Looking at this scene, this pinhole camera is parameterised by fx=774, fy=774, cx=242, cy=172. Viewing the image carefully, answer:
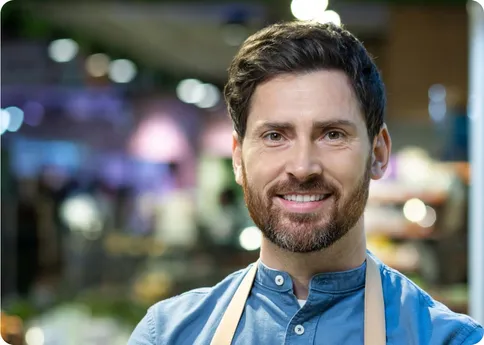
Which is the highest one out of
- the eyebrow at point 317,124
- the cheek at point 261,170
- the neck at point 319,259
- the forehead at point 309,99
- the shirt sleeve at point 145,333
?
the forehead at point 309,99

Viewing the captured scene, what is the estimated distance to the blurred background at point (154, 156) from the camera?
4.78m

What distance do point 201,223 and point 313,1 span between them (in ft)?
8.61

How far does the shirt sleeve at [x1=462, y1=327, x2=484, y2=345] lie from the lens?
1.40m

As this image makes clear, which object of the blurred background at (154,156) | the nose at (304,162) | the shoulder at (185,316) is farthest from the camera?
the blurred background at (154,156)

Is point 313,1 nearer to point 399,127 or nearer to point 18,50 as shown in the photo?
point 399,127

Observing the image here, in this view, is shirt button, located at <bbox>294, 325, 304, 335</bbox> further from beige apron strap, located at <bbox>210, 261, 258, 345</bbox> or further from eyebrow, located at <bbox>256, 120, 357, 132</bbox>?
eyebrow, located at <bbox>256, 120, 357, 132</bbox>

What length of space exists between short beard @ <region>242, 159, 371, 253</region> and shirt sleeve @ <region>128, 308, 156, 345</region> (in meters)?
0.30

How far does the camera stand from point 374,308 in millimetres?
1427

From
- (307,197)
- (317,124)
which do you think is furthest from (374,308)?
(317,124)

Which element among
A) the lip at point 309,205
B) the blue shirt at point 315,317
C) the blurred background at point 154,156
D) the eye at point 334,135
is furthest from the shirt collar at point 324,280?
the blurred background at point 154,156

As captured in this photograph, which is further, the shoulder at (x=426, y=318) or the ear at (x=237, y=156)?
the ear at (x=237, y=156)

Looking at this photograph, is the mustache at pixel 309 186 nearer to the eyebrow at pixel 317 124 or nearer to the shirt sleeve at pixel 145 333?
the eyebrow at pixel 317 124

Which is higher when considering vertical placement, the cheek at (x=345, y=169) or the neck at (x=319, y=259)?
the cheek at (x=345, y=169)

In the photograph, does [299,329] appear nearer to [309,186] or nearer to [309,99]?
[309,186]
